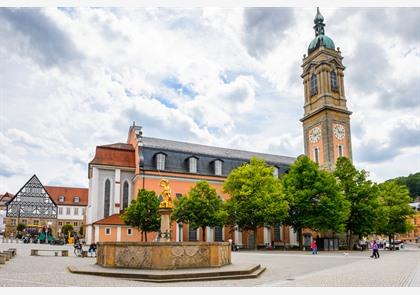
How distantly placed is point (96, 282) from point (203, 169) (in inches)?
1687

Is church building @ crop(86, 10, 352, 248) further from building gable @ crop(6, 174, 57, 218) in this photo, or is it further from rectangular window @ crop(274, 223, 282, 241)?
building gable @ crop(6, 174, 57, 218)

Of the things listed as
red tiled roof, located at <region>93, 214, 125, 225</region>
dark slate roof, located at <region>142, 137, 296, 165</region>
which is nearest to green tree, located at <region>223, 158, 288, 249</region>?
dark slate roof, located at <region>142, 137, 296, 165</region>

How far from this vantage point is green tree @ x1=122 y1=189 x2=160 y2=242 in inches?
1721

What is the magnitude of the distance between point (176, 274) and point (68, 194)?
8578 cm

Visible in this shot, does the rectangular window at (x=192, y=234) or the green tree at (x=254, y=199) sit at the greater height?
the green tree at (x=254, y=199)

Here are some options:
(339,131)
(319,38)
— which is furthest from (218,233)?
(319,38)

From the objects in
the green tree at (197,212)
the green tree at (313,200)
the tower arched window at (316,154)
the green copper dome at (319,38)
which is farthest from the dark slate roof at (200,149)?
the green copper dome at (319,38)

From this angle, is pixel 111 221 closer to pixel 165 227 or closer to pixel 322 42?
pixel 165 227

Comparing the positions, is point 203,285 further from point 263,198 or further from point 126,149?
point 126,149

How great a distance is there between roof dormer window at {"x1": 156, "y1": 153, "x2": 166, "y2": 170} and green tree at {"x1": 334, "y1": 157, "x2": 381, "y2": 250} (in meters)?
21.3

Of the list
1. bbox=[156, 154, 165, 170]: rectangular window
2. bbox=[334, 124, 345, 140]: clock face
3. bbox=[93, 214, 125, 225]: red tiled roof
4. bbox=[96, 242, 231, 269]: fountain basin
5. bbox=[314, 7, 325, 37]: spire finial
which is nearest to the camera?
bbox=[96, 242, 231, 269]: fountain basin

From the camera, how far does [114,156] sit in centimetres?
5378

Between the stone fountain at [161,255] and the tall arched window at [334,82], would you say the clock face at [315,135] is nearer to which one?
the tall arched window at [334,82]

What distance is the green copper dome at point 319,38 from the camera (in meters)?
64.3
